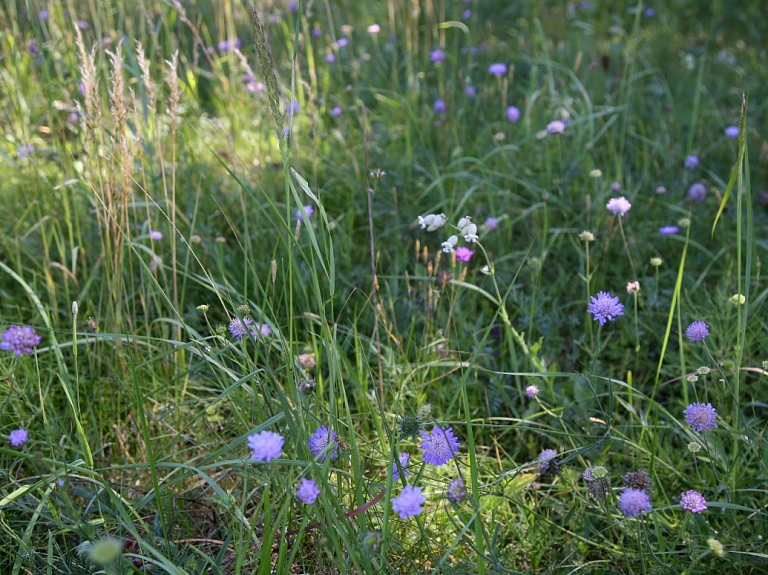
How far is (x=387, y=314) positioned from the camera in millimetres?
2043

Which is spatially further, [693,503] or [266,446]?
[693,503]

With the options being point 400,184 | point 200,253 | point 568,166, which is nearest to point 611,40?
point 568,166

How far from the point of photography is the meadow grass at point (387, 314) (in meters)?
1.25

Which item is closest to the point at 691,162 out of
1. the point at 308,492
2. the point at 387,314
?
the point at 387,314

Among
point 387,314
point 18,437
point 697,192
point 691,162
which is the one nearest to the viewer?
point 18,437

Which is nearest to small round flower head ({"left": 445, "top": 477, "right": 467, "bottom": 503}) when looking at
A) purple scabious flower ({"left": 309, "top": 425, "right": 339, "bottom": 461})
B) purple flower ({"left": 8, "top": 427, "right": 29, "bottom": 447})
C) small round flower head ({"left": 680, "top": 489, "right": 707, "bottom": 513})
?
purple scabious flower ({"left": 309, "top": 425, "right": 339, "bottom": 461})

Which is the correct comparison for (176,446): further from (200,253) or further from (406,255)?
(406,255)

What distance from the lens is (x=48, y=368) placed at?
1754 mm

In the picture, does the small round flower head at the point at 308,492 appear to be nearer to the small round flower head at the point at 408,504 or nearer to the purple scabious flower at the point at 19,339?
the small round flower head at the point at 408,504

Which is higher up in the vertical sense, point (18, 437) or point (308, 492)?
point (308, 492)

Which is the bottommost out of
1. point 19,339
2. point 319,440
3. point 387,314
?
point 387,314

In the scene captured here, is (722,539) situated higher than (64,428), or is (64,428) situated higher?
(64,428)

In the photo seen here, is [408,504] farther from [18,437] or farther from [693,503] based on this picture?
[18,437]

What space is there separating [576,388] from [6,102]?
2.56 m
